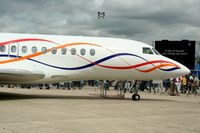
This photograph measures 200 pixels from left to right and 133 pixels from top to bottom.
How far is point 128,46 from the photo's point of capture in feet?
69.3

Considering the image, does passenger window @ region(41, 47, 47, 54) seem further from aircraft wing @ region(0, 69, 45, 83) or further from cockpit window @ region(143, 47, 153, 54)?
cockpit window @ region(143, 47, 153, 54)

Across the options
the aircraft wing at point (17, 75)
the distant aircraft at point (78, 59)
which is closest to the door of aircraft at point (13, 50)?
the distant aircraft at point (78, 59)

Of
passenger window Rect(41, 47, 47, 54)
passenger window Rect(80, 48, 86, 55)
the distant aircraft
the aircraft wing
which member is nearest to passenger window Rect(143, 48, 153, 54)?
the distant aircraft

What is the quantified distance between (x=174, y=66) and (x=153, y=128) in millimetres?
11492

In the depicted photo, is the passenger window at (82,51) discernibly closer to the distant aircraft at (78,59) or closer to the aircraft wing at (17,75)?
the distant aircraft at (78,59)

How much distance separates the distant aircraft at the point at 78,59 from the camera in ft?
63.9

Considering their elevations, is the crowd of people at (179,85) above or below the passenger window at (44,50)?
below

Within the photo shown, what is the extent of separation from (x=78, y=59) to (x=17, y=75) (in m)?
3.81

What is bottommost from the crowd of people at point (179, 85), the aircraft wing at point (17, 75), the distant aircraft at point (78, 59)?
the crowd of people at point (179, 85)

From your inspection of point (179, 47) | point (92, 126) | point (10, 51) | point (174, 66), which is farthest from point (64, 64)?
point (179, 47)

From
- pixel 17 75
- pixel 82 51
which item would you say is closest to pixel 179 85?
pixel 82 51

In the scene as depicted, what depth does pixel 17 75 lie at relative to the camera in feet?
60.0

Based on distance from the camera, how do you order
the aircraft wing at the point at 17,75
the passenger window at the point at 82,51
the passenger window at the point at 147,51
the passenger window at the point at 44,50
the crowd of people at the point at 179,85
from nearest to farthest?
1. the aircraft wing at the point at 17,75
2. the passenger window at the point at 44,50
3. the passenger window at the point at 82,51
4. the passenger window at the point at 147,51
5. the crowd of people at the point at 179,85

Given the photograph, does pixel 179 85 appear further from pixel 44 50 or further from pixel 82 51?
pixel 44 50
